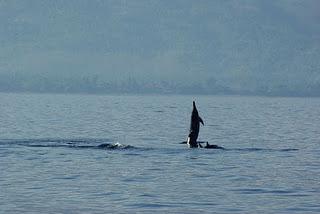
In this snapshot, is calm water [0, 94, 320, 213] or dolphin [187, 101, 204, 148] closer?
calm water [0, 94, 320, 213]

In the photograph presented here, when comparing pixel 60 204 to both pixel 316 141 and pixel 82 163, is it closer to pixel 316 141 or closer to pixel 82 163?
pixel 82 163

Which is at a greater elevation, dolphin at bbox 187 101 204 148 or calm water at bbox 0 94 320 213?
dolphin at bbox 187 101 204 148

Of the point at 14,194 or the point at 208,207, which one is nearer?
the point at 208,207

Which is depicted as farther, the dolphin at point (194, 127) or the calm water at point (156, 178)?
the dolphin at point (194, 127)

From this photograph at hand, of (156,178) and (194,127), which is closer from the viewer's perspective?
(156,178)

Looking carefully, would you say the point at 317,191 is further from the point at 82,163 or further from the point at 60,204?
the point at 82,163

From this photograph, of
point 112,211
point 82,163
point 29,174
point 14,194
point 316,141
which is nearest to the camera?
point 112,211

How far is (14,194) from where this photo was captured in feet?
106

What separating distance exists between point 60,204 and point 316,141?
39.5 metres

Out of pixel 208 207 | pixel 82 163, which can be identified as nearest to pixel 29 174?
pixel 82 163

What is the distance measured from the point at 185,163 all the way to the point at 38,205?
15236mm

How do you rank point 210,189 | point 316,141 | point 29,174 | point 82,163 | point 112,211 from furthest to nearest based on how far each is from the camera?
point 316,141, point 82,163, point 29,174, point 210,189, point 112,211

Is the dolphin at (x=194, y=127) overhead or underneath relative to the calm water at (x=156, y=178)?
overhead

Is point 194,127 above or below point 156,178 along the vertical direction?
above
